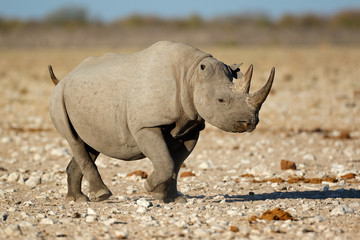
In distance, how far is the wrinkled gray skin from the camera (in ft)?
23.8

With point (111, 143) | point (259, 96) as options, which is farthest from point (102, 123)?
point (259, 96)

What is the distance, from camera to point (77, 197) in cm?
845

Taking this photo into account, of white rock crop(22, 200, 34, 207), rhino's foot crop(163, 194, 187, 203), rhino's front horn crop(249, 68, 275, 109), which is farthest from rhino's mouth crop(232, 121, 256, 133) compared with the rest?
white rock crop(22, 200, 34, 207)

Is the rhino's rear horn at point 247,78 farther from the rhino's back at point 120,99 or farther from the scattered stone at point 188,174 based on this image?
the scattered stone at point 188,174

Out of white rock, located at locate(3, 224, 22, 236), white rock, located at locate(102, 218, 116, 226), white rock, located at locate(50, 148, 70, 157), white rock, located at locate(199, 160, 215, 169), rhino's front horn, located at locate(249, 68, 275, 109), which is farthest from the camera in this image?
white rock, located at locate(50, 148, 70, 157)

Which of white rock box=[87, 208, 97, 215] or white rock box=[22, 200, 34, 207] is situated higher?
white rock box=[87, 208, 97, 215]

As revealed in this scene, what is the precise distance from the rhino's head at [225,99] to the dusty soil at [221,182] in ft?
3.20

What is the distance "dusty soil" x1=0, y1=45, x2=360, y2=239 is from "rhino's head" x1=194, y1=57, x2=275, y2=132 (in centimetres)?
97

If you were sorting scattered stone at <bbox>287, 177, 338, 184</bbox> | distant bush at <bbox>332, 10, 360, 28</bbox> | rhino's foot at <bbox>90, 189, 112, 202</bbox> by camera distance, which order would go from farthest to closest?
distant bush at <bbox>332, 10, 360, 28</bbox> → scattered stone at <bbox>287, 177, 338, 184</bbox> → rhino's foot at <bbox>90, 189, 112, 202</bbox>

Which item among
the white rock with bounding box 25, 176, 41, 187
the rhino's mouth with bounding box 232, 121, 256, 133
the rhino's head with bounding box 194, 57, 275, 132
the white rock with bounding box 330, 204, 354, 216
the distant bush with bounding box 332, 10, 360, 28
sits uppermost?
the distant bush with bounding box 332, 10, 360, 28

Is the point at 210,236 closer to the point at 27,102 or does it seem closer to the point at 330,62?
the point at 27,102

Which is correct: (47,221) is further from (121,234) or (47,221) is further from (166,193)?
(166,193)

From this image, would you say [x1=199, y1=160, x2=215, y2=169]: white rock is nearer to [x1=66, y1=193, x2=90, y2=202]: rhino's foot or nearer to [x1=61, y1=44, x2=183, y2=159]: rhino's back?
[x1=66, y1=193, x2=90, y2=202]: rhino's foot

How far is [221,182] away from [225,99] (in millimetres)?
2785
